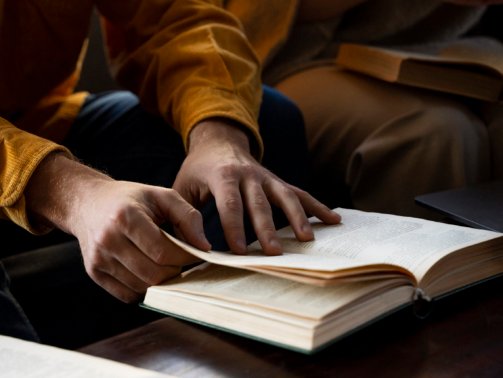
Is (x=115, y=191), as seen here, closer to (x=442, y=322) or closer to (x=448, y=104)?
(x=442, y=322)

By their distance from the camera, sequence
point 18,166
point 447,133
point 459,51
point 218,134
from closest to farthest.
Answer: point 18,166 → point 218,134 → point 447,133 → point 459,51

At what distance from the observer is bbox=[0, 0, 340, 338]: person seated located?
0.72m

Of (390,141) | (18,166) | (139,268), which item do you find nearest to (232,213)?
(139,268)

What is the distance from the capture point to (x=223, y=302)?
2.05ft

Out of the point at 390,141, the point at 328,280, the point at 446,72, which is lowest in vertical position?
the point at 390,141

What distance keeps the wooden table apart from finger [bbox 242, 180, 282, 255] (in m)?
0.11

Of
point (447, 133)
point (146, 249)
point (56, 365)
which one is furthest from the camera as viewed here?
point (447, 133)

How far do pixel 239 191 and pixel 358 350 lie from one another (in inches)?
9.7

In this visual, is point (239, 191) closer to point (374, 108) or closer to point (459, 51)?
point (374, 108)

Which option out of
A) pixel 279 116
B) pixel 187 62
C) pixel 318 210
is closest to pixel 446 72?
pixel 279 116

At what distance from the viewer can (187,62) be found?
1.06 m

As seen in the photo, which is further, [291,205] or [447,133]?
[447,133]

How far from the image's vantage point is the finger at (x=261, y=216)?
2.38 ft

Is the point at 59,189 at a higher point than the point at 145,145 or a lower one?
higher
